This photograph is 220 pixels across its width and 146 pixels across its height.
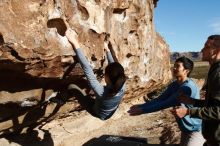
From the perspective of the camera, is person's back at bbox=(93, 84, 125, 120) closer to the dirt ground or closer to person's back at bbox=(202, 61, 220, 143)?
the dirt ground

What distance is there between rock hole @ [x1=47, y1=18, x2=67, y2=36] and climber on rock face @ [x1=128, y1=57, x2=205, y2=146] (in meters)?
1.90

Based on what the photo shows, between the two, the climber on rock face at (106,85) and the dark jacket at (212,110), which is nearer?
the dark jacket at (212,110)

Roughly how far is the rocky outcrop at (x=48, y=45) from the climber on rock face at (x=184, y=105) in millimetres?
1680

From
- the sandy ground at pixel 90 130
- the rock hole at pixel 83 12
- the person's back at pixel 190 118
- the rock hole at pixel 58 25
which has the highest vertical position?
the rock hole at pixel 83 12

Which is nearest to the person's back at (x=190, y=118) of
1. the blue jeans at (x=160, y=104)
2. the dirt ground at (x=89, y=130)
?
the blue jeans at (x=160, y=104)

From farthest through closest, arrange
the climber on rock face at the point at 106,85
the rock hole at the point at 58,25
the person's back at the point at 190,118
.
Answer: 1. the rock hole at the point at 58,25
2. the climber on rock face at the point at 106,85
3. the person's back at the point at 190,118

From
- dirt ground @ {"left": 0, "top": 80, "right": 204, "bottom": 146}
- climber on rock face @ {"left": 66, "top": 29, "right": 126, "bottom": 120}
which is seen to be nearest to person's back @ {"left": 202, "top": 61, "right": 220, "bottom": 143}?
climber on rock face @ {"left": 66, "top": 29, "right": 126, "bottom": 120}

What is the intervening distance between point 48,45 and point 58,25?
1.64ft

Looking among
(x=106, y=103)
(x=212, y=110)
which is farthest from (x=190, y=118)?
(x=212, y=110)

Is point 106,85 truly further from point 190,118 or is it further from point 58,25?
point 190,118

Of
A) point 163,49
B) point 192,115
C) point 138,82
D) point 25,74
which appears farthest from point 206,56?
point 163,49

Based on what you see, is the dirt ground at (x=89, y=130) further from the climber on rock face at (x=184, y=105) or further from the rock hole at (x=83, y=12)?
the rock hole at (x=83, y=12)

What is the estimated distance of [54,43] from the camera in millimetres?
6992

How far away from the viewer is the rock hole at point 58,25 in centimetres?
698
